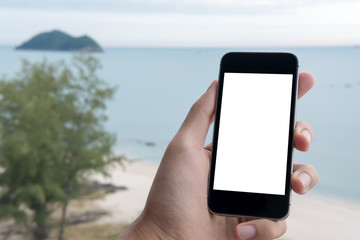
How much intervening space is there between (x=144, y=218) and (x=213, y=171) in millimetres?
122

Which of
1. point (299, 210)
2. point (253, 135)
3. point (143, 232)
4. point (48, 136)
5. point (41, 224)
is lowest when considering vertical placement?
point (41, 224)

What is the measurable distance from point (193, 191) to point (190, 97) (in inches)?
106

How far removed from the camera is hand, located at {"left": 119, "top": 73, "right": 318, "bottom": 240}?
63 centimetres

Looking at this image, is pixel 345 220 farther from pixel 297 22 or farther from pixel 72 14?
pixel 72 14

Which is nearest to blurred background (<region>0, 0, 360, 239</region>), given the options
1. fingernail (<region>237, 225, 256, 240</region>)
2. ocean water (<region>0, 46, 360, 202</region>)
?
ocean water (<region>0, 46, 360, 202</region>)

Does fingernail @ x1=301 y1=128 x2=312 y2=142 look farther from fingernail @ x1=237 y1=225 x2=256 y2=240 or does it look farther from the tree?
the tree

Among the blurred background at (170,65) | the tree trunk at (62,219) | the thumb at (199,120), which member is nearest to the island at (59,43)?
the blurred background at (170,65)

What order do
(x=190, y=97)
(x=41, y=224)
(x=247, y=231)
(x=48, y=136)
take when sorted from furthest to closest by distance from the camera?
(x=190, y=97)
(x=41, y=224)
(x=48, y=136)
(x=247, y=231)

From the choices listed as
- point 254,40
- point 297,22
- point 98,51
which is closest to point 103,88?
point 98,51

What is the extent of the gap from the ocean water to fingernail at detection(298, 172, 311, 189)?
187 centimetres

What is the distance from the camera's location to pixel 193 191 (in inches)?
25.7

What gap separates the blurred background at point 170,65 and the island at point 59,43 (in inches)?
1.7

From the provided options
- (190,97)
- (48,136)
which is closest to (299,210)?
(190,97)

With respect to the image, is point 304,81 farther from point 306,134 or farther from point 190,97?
point 190,97
